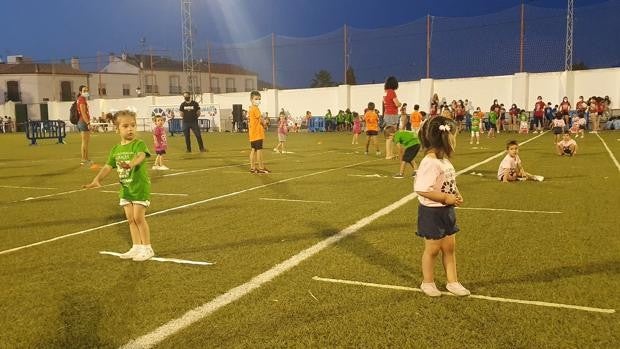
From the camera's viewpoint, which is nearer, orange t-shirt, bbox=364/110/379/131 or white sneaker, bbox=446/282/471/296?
white sneaker, bbox=446/282/471/296

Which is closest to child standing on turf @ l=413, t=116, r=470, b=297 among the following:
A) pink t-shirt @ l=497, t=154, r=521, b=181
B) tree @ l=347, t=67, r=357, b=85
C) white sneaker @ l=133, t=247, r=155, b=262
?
white sneaker @ l=133, t=247, r=155, b=262

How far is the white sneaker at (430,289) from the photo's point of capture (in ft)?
14.3

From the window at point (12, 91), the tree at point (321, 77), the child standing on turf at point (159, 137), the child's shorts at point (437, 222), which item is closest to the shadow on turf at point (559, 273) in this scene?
the child's shorts at point (437, 222)

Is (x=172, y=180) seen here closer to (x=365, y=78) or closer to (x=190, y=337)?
(x=190, y=337)

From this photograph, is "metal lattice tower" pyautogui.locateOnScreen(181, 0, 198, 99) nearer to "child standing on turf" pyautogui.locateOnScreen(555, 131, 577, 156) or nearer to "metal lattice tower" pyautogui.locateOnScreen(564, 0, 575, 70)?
"metal lattice tower" pyautogui.locateOnScreen(564, 0, 575, 70)

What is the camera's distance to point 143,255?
18.1 feet

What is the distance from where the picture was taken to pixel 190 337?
11.8 feet

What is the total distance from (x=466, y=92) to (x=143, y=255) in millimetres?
34080

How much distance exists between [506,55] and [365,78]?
17487mm

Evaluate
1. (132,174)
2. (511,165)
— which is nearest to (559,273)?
(132,174)

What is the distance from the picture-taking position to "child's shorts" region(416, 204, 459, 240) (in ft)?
14.3

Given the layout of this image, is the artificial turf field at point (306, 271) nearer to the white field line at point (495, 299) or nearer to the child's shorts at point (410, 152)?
the white field line at point (495, 299)

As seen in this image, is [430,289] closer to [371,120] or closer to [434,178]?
[434,178]

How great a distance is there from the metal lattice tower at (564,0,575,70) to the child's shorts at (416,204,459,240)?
109 feet
